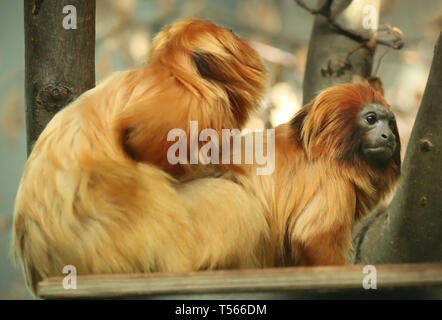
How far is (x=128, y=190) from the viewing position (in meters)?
2.06

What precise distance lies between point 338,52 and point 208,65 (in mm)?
1063

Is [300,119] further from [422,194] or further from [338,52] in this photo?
[338,52]

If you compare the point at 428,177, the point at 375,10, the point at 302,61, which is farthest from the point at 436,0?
the point at 428,177

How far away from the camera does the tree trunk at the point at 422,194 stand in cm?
224

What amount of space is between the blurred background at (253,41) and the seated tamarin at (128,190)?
4.68ft

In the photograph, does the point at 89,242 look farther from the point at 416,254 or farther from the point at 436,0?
the point at 436,0

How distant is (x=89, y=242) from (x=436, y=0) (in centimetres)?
298

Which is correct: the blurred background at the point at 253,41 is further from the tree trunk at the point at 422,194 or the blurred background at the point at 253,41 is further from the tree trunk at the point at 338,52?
the tree trunk at the point at 422,194

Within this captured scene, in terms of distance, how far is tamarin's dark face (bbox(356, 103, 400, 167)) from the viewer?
7.52 feet

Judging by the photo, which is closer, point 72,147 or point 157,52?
point 72,147

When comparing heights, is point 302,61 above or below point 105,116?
above

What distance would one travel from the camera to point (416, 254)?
2443 mm

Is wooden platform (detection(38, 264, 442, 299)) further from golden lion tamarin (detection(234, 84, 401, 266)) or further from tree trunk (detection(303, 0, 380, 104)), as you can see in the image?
tree trunk (detection(303, 0, 380, 104))
